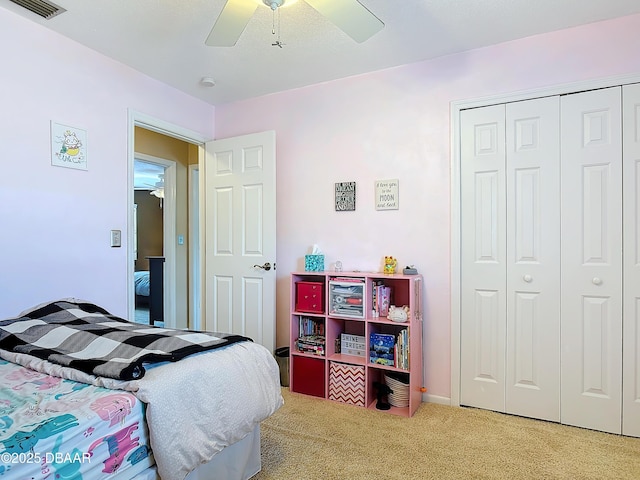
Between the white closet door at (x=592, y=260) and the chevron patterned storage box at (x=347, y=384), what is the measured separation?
1.25 metres

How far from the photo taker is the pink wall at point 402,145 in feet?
8.11

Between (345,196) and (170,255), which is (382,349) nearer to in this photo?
(345,196)

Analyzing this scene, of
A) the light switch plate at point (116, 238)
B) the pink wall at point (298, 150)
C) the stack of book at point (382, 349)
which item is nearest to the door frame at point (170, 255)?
the pink wall at point (298, 150)

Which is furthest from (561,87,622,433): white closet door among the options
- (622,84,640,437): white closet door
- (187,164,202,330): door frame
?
(187,164,202,330): door frame

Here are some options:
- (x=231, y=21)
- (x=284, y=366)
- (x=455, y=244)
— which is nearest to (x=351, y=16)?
(x=231, y=21)

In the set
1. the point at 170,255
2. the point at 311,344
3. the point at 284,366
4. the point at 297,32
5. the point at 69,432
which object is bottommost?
the point at 284,366

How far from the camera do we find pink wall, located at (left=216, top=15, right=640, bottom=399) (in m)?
2.47

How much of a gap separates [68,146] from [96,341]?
1.53m

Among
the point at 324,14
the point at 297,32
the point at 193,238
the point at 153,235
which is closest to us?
the point at 324,14

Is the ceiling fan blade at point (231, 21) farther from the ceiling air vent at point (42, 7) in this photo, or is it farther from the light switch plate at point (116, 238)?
the light switch plate at point (116, 238)

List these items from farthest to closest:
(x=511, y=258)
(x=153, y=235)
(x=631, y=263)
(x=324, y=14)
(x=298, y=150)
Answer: (x=153, y=235) < (x=298, y=150) < (x=511, y=258) < (x=631, y=263) < (x=324, y=14)

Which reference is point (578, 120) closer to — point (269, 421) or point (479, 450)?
point (479, 450)

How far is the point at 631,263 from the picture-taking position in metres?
2.28

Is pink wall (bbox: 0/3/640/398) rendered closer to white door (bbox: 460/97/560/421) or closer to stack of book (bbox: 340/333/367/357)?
white door (bbox: 460/97/560/421)
